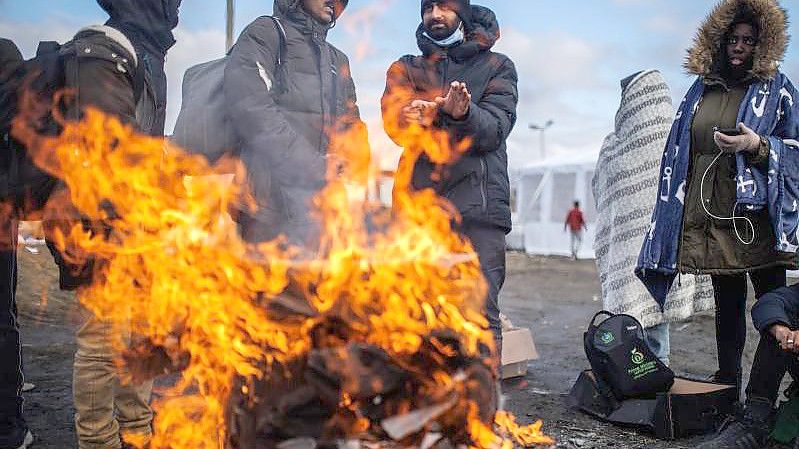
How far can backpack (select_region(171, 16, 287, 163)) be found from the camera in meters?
3.03

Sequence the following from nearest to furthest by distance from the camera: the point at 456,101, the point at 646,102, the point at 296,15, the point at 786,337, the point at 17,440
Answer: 1. the point at 456,101
2. the point at 17,440
3. the point at 786,337
4. the point at 296,15
5. the point at 646,102

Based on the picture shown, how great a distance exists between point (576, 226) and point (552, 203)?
1.91m

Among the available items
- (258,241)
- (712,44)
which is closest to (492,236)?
(258,241)

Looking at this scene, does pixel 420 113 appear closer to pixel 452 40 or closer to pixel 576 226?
pixel 452 40

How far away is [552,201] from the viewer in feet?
64.2

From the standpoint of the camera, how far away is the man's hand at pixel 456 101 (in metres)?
2.83

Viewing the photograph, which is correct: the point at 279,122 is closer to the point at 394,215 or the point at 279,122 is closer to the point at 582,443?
the point at 394,215

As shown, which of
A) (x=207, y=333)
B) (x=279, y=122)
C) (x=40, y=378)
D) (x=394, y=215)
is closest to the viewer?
(x=207, y=333)

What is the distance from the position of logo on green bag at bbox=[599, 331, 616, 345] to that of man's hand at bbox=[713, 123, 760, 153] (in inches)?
48.6

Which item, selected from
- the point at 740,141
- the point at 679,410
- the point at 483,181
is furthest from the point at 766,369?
the point at 483,181

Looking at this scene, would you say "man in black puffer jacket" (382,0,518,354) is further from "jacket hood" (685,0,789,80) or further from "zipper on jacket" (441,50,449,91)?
"jacket hood" (685,0,789,80)

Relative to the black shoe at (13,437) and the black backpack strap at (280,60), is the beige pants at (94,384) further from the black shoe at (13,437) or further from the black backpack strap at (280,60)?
the black backpack strap at (280,60)

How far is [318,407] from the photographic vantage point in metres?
1.98

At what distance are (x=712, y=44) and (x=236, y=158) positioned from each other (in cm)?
295
